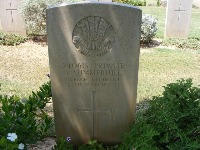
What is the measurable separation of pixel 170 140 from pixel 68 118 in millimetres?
1243

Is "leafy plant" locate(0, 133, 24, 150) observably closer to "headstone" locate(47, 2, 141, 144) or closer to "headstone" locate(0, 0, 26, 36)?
"headstone" locate(47, 2, 141, 144)

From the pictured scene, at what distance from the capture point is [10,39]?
7805mm

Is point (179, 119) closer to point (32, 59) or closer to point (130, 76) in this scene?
point (130, 76)

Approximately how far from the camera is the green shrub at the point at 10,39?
7.71 meters

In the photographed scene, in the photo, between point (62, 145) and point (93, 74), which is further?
point (93, 74)

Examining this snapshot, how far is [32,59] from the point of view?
6.82 metres

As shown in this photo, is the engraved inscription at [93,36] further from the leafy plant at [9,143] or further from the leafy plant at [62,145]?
the leafy plant at [9,143]

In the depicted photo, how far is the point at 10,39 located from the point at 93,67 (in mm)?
5323

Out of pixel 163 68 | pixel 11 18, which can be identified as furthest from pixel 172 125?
pixel 11 18

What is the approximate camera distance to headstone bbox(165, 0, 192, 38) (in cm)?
866

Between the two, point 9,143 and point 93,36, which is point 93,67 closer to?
point 93,36

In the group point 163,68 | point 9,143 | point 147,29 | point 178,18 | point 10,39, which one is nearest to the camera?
point 9,143

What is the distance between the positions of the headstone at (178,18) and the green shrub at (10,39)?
14.9ft

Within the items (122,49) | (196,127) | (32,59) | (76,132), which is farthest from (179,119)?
(32,59)
